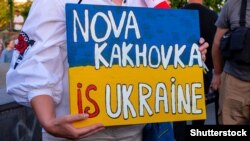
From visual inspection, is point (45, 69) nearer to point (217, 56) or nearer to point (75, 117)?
point (75, 117)

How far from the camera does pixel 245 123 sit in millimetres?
4605

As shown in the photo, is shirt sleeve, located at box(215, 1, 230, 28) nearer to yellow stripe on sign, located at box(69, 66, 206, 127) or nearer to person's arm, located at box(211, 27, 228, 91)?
person's arm, located at box(211, 27, 228, 91)

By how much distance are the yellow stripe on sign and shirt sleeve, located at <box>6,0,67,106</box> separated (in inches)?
3.1

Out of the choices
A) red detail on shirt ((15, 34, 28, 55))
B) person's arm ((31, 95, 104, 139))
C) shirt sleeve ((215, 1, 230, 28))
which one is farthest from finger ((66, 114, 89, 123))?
shirt sleeve ((215, 1, 230, 28))

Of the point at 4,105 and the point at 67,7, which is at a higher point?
the point at 67,7

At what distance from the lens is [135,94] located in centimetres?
230

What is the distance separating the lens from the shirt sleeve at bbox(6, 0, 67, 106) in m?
2.16

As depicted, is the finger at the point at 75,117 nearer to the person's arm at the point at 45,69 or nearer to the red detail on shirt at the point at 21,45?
the person's arm at the point at 45,69

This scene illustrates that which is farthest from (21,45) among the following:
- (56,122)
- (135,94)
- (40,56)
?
(135,94)

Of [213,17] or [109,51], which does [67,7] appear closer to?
[109,51]

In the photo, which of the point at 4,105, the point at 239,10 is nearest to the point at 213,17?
the point at 239,10

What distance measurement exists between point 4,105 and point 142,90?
234cm

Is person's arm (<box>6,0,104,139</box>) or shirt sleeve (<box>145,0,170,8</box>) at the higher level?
shirt sleeve (<box>145,0,170,8</box>)

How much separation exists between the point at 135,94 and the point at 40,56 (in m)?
0.41
